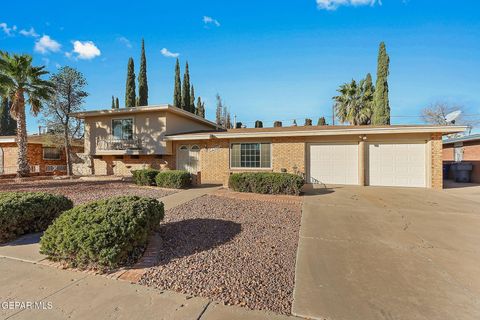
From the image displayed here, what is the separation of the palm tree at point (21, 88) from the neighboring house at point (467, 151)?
27.6 m

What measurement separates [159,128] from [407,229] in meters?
13.6

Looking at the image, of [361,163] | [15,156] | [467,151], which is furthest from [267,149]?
[15,156]

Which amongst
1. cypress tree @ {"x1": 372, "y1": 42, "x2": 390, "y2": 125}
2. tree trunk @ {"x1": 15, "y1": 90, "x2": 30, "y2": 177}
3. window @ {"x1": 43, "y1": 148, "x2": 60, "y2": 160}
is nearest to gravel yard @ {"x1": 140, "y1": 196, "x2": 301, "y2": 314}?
tree trunk @ {"x1": 15, "y1": 90, "x2": 30, "y2": 177}

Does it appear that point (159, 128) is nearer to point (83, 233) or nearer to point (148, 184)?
point (148, 184)

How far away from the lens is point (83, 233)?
3.41 m

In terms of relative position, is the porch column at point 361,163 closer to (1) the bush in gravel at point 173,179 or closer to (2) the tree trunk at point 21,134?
(1) the bush in gravel at point 173,179

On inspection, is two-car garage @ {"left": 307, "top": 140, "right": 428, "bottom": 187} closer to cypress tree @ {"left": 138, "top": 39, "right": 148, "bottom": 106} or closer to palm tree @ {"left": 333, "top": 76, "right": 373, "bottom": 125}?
palm tree @ {"left": 333, "top": 76, "right": 373, "bottom": 125}

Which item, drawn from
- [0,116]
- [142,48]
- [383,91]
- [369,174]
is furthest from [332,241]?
[0,116]

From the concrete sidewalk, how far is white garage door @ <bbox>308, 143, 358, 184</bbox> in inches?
437

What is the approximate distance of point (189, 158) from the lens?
591 inches

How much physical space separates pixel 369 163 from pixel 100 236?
12.4 m

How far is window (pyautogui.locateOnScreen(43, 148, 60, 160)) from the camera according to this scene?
21289 mm

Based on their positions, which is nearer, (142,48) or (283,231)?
(283,231)

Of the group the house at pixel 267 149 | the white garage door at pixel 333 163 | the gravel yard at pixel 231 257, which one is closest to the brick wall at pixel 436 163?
the house at pixel 267 149
